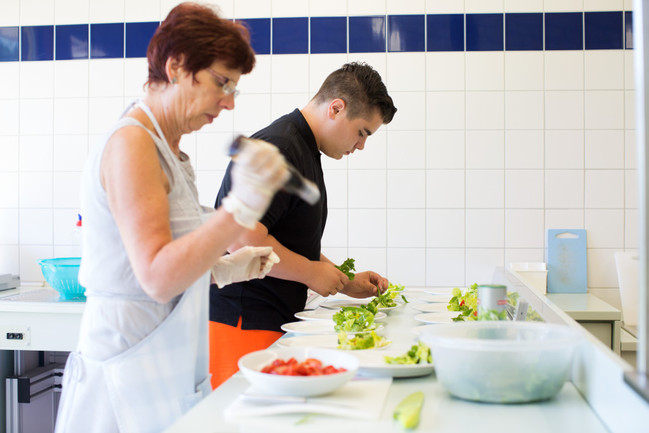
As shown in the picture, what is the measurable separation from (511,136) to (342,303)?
151 centimetres

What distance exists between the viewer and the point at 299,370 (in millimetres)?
1099

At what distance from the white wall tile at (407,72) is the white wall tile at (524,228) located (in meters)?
0.82

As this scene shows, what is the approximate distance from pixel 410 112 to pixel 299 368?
2.32m

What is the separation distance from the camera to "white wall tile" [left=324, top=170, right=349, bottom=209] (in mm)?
3258

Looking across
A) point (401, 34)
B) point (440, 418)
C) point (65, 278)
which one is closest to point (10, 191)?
point (65, 278)

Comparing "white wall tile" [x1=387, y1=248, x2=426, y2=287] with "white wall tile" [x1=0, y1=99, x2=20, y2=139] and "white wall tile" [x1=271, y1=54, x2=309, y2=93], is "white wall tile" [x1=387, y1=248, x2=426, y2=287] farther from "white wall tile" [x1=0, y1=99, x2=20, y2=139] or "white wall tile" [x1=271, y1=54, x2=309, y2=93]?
"white wall tile" [x1=0, y1=99, x2=20, y2=139]

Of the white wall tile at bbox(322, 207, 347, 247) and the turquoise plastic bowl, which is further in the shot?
the white wall tile at bbox(322, 207, 347, 247)

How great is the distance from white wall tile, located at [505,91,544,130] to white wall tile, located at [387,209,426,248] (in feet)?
A: 2.17

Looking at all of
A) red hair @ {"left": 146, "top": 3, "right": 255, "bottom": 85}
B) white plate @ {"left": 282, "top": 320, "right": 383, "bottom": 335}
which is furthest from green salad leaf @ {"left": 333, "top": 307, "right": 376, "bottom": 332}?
red hair @ {"left": 146, "top": 3, "right": 255, "bottom": 85}

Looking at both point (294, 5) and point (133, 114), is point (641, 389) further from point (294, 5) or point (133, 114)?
point (294, 5)

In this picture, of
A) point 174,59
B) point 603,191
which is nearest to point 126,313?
point 174,59

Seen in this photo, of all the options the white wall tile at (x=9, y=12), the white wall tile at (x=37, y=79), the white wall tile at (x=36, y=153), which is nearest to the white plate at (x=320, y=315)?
the white wall tile at (x=36, y=153)

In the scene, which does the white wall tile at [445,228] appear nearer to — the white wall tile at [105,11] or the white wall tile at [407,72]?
the white wall tile at [407,72]

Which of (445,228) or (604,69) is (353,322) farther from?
(604,69)
